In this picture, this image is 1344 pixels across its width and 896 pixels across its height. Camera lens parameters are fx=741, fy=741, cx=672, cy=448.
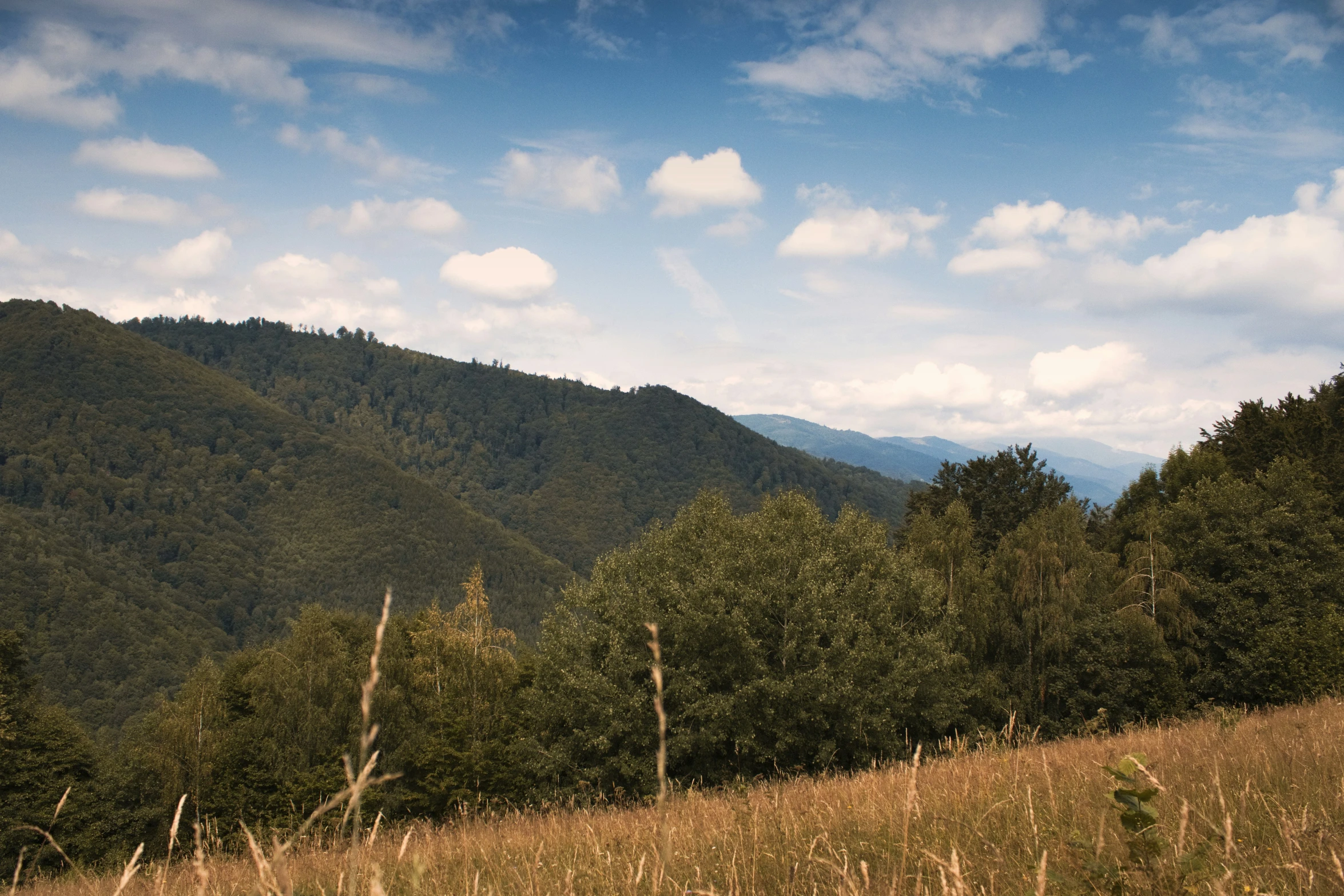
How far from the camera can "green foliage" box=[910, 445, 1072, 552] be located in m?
43.3

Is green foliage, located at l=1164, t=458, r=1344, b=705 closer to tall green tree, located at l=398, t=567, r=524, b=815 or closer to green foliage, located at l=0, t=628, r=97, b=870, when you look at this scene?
tall green tree, located at l=398, t=567, r=524, b=815

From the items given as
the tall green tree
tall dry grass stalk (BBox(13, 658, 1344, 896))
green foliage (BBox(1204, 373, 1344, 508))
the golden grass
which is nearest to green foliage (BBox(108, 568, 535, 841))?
the tall green tree

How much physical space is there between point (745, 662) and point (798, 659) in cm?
178

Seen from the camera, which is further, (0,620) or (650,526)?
(0,620)

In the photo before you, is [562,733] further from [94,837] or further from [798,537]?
[94,837]

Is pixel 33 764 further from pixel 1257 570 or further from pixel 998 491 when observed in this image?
pixel 1257 570

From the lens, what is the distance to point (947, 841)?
13.7 feet

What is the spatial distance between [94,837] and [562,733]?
76.7 feet

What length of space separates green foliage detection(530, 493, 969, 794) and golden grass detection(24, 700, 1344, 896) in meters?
15.8

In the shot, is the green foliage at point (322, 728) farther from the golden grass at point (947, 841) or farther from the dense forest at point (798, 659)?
the golden grass at point (947, 841)

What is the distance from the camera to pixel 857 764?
22.3m

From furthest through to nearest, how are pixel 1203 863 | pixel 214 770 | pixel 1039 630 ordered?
pixel 214 770, pixel 1039 630, pixel 1203 863

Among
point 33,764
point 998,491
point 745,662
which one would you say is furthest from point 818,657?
point 33,764

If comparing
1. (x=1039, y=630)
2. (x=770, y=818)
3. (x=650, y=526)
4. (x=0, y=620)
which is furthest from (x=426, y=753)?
(x=0, y=620)
